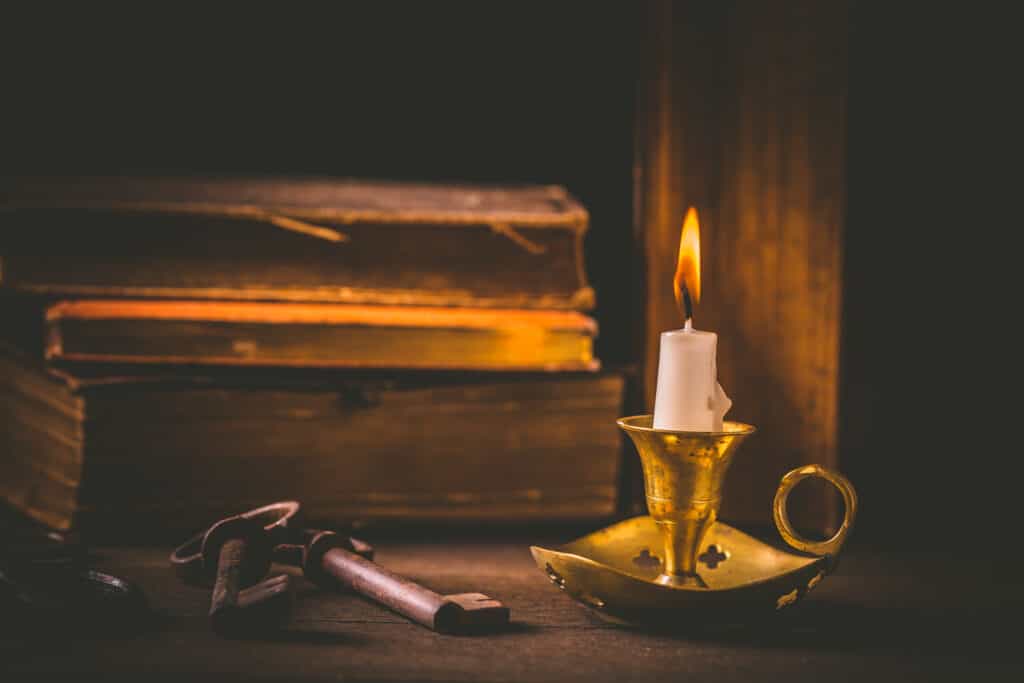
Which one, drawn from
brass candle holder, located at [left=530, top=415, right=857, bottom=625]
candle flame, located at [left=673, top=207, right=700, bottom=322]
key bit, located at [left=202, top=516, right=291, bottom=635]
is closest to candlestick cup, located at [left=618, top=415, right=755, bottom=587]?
brass candle holder, located at [left=530, top=415, right=857, bottom=625]

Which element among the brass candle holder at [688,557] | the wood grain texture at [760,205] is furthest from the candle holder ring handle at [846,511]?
the wood grain texture at [760,205]

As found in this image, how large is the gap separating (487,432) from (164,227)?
39 centimetres

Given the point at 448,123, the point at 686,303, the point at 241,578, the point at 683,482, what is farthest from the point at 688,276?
the point at 448,123

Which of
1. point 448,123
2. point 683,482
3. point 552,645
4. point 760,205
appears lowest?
point 552,645

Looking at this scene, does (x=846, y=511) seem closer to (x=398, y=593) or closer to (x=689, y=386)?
(x=689, y=386)

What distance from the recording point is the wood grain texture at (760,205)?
3.59ft

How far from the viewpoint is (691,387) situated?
777 mm

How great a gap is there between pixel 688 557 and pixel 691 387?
14cm

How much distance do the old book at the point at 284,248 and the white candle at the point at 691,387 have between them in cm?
36

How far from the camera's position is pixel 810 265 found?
43.5 inches

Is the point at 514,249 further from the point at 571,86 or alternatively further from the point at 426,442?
the point at 571,86

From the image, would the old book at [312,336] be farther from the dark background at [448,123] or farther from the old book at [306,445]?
the dark background at [448,123]

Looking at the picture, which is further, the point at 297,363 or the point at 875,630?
the point at 297,363

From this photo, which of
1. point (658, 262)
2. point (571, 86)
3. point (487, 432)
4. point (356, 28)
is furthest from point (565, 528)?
point (356, 28)
